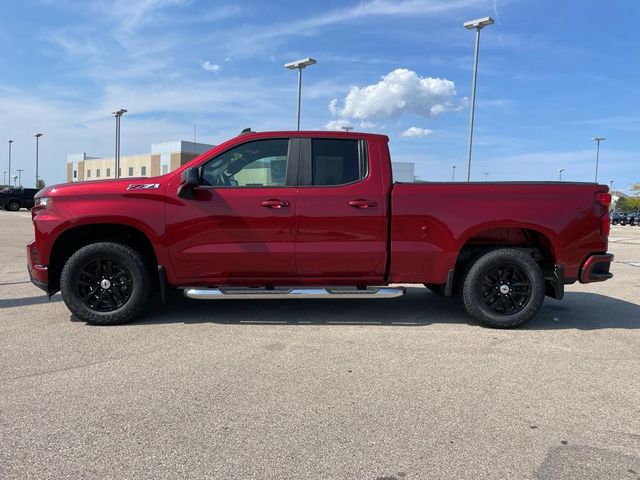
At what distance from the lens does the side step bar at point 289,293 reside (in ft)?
16.8

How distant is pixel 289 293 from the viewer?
5152 millimetres

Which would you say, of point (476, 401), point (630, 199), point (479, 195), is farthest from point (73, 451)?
point (630, 199)

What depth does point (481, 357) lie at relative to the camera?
446 centimetres

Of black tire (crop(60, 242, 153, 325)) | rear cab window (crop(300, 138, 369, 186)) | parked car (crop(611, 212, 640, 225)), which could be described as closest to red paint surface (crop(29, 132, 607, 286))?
rear cab window (crop(300, 138, 369, 186))

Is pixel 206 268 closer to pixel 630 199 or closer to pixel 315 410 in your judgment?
pixel 315 410

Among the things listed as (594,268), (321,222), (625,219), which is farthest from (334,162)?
(625,219)

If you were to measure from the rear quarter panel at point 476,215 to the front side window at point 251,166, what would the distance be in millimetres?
1248

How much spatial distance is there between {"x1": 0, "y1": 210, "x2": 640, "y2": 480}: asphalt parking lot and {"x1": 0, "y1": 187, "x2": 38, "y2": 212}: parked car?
37218 millimetres

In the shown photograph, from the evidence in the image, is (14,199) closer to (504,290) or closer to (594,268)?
(504,290)

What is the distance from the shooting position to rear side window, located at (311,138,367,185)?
5.30 metres

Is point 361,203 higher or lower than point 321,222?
higher

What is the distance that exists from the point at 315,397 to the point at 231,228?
7.20ft

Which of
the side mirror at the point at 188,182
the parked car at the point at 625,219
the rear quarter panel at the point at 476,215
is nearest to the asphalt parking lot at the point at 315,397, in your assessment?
the rear quarter panel at the point at 476,215

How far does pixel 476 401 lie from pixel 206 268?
9.66 feet
